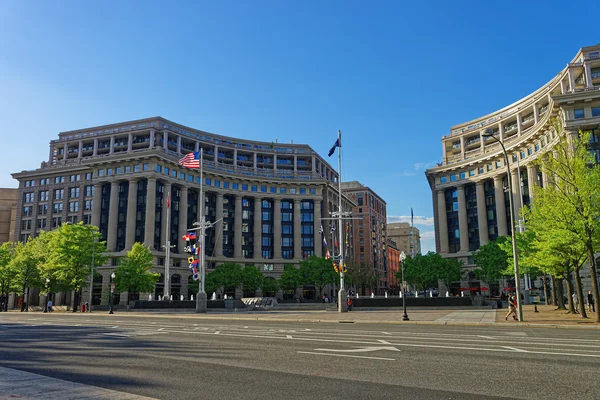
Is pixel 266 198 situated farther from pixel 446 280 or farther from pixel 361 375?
pixel 361 375

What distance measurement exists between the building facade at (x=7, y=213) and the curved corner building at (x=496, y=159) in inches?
4248

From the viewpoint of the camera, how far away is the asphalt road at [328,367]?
26.9 ft

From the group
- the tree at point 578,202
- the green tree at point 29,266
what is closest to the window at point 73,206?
the green tree at point 29,266

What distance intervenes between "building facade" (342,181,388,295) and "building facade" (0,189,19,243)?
329ft

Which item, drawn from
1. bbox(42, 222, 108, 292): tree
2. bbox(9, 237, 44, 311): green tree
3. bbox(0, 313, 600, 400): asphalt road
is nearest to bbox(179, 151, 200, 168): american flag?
bbox(42, 222, 108, 292): tree

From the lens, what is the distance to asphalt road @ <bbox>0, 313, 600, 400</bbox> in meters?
8.20

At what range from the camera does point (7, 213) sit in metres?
120

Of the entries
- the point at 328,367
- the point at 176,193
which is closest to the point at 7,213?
the point at 176,193

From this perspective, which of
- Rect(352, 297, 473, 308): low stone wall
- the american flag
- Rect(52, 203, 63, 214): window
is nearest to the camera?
the american flag

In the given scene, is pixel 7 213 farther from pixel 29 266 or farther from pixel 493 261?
pixel 493 261

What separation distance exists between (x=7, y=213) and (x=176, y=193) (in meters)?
50.7

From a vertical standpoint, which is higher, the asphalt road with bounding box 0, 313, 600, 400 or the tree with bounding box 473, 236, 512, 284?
the tree with bounding box 473, 236, 512, 284

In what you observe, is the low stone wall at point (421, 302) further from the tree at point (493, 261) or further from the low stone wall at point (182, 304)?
the tree at point (493, 261)

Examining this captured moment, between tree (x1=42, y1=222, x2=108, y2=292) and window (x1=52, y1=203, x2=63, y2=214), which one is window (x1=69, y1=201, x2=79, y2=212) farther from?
tree (x1=42, y1=222, x2=108, y2=292)
